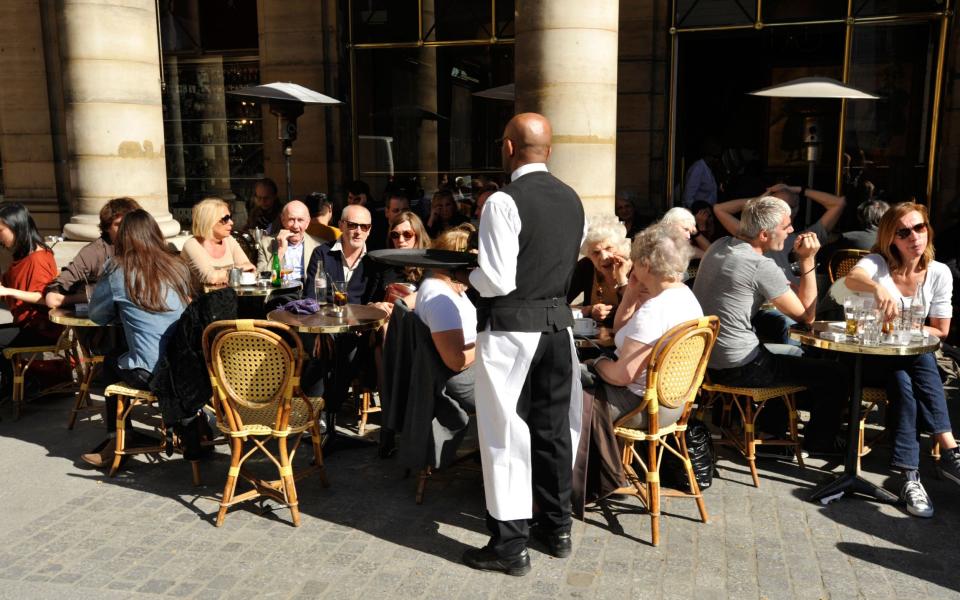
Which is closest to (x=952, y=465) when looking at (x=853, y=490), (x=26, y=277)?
(x=853, y=490)

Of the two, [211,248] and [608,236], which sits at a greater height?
[608,236]

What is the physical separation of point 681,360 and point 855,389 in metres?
1.19

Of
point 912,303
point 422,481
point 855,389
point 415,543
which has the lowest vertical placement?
point 415,543

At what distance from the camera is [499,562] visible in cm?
380

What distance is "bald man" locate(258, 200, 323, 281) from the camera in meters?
7.23

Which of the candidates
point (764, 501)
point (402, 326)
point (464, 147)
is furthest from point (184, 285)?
point (464, 147)

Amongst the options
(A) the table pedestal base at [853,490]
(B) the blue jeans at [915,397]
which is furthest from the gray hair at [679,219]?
(A) the table pedestal base at [853,490]

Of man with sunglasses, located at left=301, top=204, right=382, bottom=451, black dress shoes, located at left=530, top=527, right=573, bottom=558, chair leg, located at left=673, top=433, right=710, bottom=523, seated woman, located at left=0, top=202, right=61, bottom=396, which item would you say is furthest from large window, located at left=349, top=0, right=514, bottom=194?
black dress shoes, located at left=530, top=527, right=573, bottom=558

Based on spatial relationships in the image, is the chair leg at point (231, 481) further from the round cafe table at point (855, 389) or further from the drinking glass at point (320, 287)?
the round cafe table at point (855, 389)

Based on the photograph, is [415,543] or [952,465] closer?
[415,543]

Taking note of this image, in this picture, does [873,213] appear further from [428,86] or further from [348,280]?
[428,86]

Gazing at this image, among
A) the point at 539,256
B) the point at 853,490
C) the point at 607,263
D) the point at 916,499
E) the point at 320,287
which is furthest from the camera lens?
the point at 320,287

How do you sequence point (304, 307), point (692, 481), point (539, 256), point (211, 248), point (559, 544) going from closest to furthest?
point (539, 256) < point (559, 544) < point (692, 481) < point (304, 307) < point (211, 248)

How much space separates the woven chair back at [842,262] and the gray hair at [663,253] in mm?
2795
